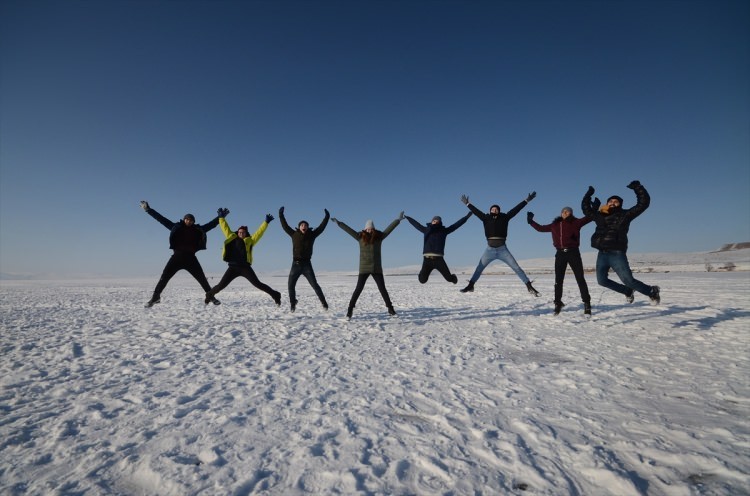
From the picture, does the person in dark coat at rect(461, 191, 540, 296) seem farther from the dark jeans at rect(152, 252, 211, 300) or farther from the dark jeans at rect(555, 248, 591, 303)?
the dark jeans at rect(152, 252, 211, 300)

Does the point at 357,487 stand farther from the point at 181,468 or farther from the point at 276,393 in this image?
the point at 276,393

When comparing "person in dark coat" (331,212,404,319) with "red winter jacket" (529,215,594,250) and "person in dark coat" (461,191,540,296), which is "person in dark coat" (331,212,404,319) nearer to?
"person in dark coat" (461,191,540,296)

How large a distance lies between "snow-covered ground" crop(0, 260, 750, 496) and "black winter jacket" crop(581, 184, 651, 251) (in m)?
1.64

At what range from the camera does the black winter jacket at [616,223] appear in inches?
244

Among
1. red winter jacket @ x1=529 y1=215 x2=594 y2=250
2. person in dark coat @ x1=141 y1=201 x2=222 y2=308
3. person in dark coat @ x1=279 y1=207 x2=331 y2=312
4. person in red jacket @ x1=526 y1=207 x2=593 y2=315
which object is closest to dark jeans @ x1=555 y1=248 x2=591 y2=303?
person in red jacket @ x1=526 y1=207 x2=593 y2=315

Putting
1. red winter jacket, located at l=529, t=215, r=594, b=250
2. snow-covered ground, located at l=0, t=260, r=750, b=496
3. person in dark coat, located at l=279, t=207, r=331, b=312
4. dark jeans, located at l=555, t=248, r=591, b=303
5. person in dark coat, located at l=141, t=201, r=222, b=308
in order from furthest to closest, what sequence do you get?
person in dark coat, located at l=279, t=207, r=331, b=312 → person in dark coat, located at l=141, t=201, r=222, b=308 → red winter jacket, located at l=529, t=215, r=594, b=250 → dark jeans, located at l=555, t=248, r=591, b=303 → snow-covered ground, located at l=0, t=260, r=750, b=496

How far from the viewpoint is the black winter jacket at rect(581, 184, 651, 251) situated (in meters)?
6.19

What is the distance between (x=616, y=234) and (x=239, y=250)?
25.9ft

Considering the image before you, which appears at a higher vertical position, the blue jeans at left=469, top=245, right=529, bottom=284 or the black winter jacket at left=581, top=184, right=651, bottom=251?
the black winter jacket at left=581, top=184, right=651, bottom=251

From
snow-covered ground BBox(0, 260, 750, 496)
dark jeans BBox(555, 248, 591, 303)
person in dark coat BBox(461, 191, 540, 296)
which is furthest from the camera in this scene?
person in dark coat BBox(461, 191, 540, 296)

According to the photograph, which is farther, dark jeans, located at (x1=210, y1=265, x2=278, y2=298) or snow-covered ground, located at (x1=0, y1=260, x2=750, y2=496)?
dark jeans, located at (x1=210, y1=265, x2=278, y2=298)

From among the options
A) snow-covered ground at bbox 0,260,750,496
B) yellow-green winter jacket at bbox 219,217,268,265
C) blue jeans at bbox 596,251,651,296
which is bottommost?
snow-covered ground at bbox 0,260,750,496

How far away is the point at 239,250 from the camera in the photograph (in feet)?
26.4

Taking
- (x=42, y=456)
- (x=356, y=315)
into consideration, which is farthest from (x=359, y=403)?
(x=356, y=315)
